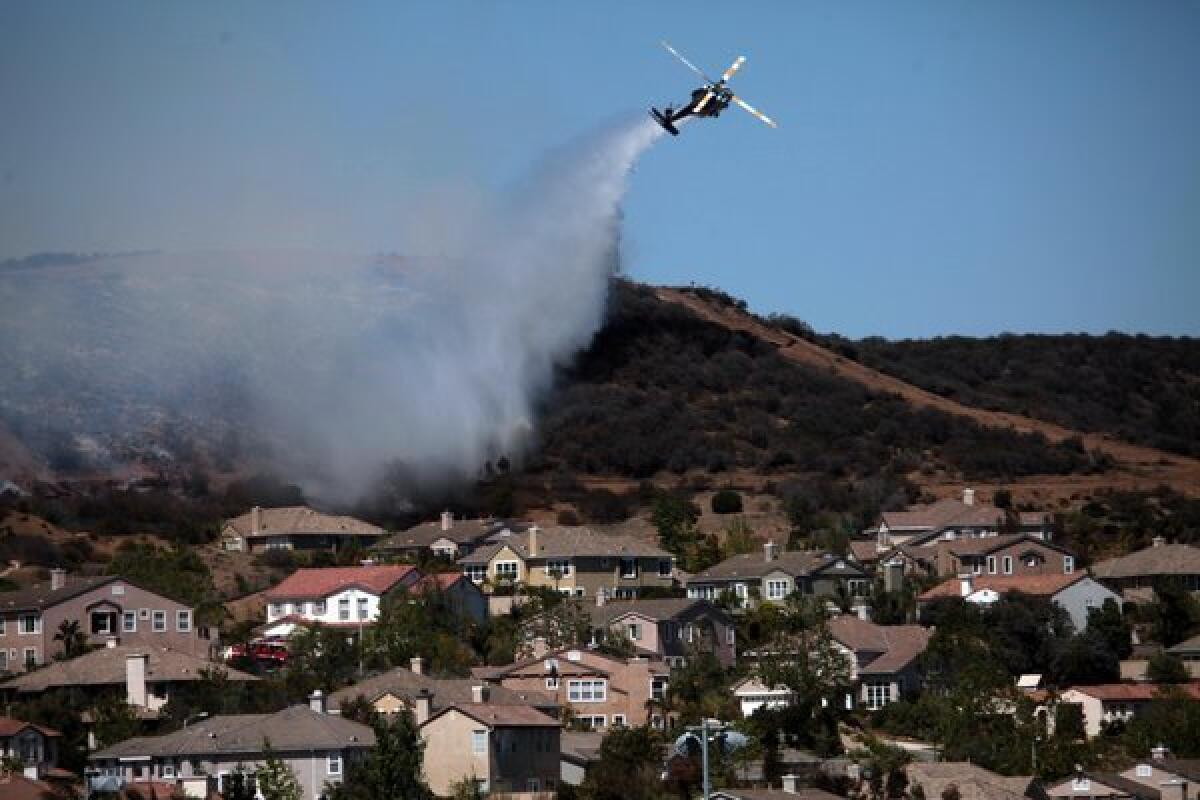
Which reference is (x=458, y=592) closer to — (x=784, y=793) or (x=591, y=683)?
(x=591, y=683)

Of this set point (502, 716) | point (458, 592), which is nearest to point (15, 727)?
point (502, 716)

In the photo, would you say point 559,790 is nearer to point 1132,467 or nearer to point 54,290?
point 1132,467

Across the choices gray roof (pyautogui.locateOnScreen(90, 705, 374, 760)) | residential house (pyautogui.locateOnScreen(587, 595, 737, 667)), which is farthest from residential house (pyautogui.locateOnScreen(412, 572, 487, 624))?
gray roof (pyautogui.locateOnScreen(90, 705, 374, 760))

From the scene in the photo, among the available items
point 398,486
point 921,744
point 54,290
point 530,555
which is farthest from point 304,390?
point 921,744

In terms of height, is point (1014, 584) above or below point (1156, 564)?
below

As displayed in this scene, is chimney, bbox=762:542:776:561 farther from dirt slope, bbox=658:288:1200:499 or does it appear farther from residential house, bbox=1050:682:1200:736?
dirt slope, bbox=658:288:1200:499

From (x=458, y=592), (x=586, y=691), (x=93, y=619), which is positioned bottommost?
(x=586, y=691)

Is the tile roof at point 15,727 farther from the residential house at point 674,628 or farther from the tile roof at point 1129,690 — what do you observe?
the tile roof at point 1129,690
